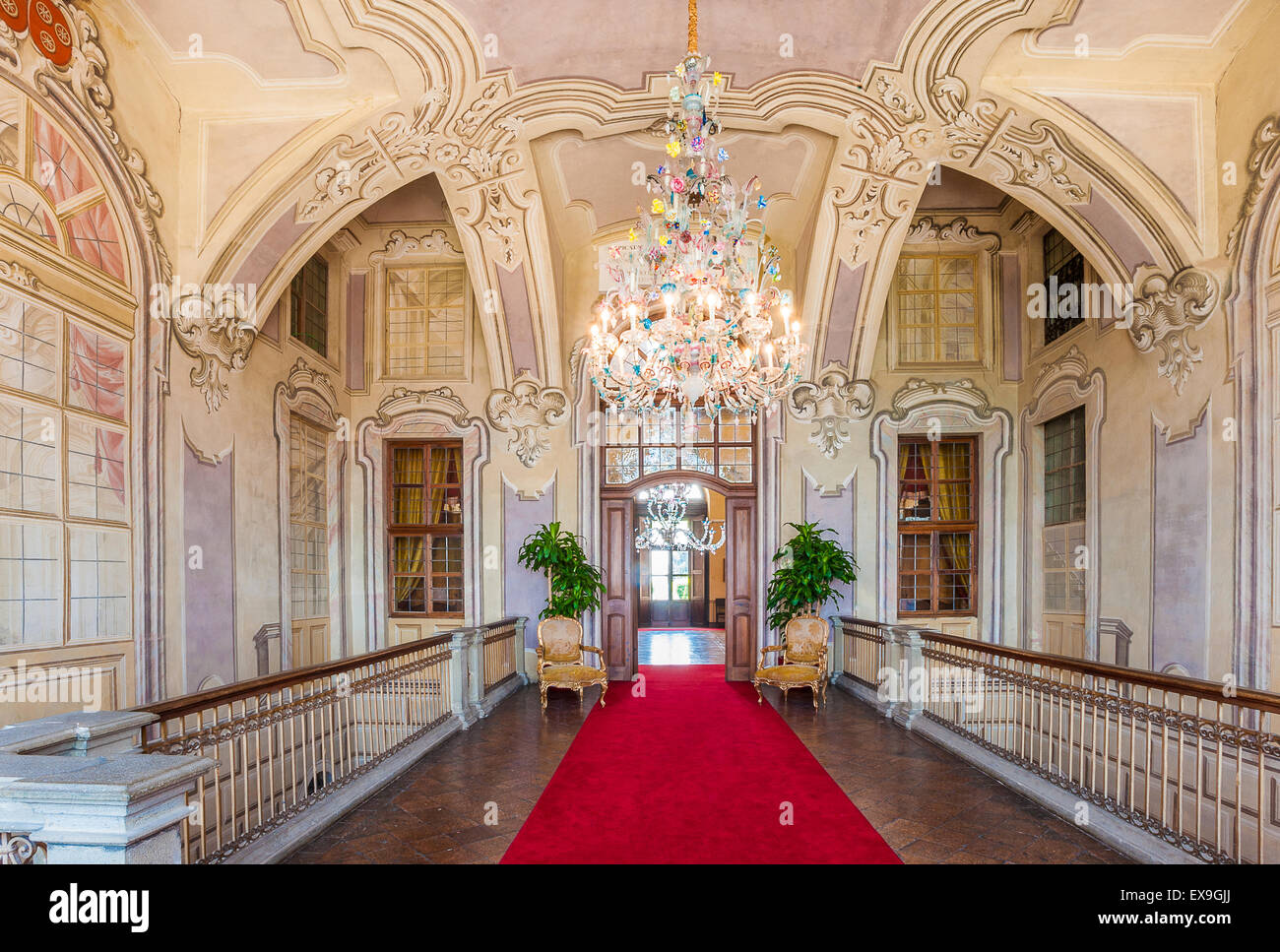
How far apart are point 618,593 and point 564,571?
972 mm

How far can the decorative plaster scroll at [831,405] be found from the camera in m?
8.95

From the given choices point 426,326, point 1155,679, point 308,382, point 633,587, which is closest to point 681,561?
point 633,587

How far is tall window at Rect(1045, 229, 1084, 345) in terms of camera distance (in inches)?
315

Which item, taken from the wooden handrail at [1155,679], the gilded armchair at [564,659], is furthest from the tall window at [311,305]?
the wooden handrail at [1155,679]

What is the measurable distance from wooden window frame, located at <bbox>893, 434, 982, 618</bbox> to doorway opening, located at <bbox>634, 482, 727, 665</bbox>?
7310 mm

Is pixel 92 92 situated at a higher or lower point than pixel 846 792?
higher

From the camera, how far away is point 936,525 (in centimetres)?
922

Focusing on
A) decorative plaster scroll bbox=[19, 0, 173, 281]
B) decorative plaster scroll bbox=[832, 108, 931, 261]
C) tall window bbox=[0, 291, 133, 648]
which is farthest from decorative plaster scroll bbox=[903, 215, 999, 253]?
tall window bbox=[0, 291, 133, 648]

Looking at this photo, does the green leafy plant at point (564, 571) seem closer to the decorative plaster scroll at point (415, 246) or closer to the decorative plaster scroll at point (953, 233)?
the decorative plaster scroll at point (415, 246)

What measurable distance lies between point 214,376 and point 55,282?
1700 mm

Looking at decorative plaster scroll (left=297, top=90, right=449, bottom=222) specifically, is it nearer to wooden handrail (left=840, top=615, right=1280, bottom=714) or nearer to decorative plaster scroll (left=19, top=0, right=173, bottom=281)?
decorative plaster scroll (left=19, top=0, right=173, bottom=281)

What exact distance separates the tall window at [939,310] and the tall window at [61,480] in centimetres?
826

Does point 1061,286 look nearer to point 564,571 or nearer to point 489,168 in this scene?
point 489,168
